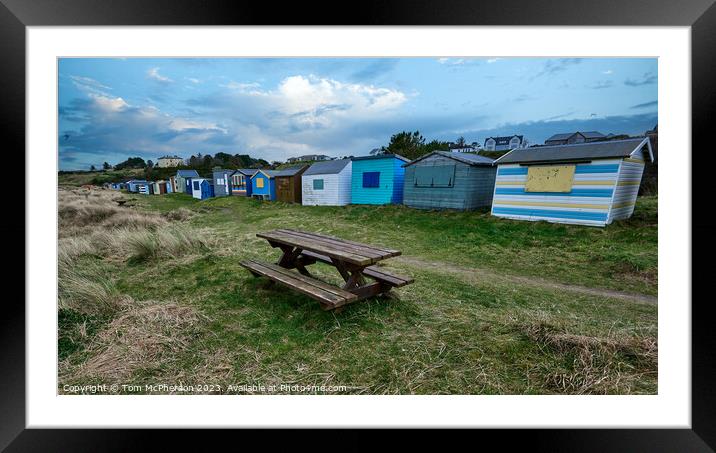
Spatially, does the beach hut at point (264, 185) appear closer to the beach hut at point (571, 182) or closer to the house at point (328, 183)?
the house at point (328, 183)

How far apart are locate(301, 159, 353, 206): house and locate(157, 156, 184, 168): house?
776 cm

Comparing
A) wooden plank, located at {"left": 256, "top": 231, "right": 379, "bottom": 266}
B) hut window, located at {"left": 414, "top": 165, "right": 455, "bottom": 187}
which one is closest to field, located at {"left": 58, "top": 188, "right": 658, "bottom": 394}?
wooden plank, located at {"left": 256, "top": 231, "right": 379, "bottom": 266}

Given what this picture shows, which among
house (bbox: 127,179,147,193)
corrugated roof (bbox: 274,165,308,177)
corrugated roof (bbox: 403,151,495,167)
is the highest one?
corrugated roof (bbox: 274,165,308,177)

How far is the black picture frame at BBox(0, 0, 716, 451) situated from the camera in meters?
1.62

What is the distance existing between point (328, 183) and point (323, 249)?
29.9ft

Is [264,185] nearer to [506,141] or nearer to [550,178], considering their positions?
[506,141]

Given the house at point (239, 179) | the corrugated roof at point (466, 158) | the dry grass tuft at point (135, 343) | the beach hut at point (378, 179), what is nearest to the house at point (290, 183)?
the house at point (239, 179)

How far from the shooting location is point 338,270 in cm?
271

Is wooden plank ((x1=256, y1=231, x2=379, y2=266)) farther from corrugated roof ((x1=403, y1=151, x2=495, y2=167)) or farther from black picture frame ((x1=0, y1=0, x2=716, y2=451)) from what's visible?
corrugated roof ((x1=403, y1=151, x2=495, y2=167))


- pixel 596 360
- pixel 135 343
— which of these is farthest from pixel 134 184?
pixel 596 360

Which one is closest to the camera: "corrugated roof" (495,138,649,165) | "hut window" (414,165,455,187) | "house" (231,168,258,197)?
"corrugated roof" (495,138,649,165)
